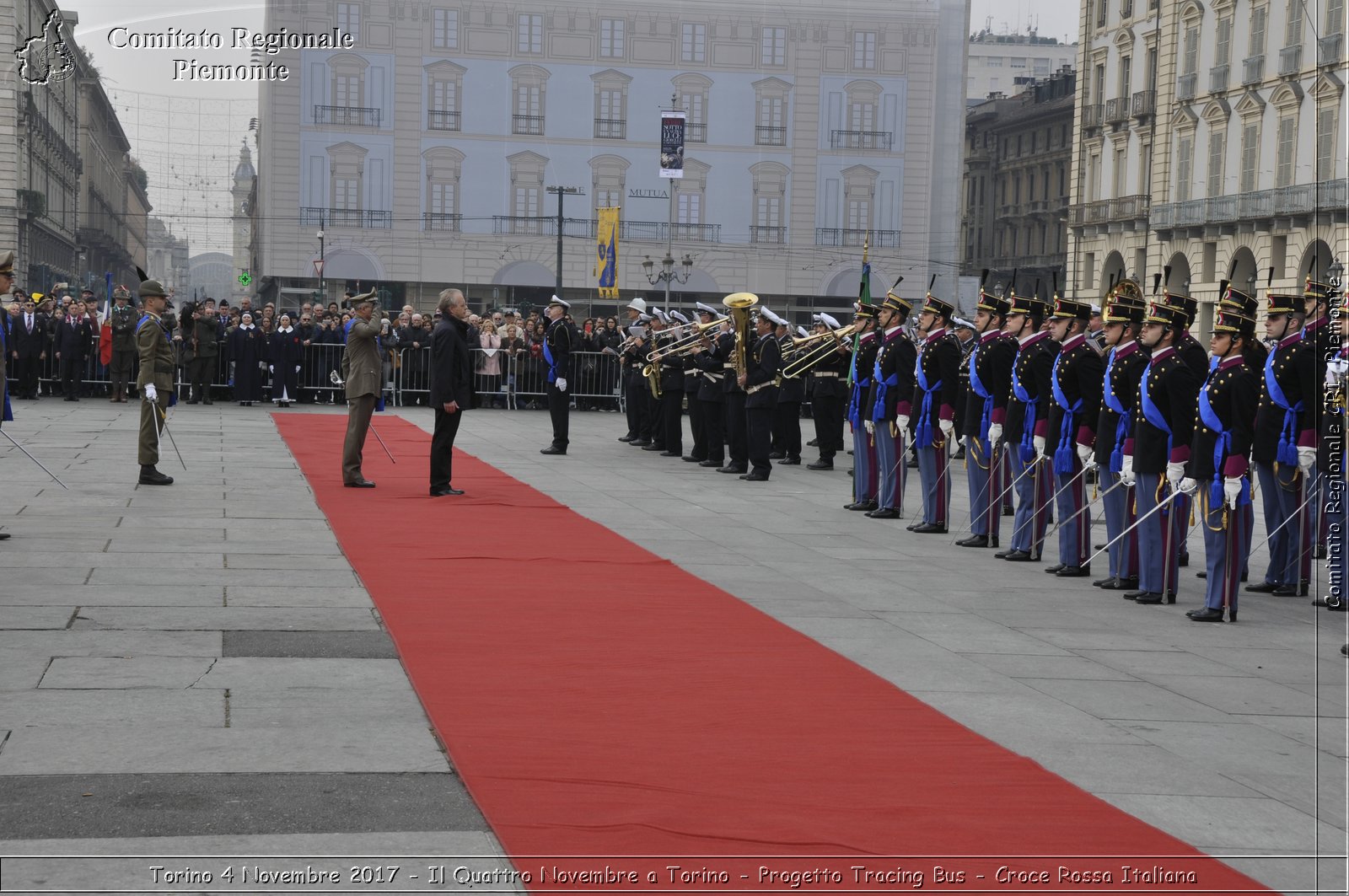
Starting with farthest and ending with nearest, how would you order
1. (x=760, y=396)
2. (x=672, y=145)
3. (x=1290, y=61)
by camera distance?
(x=1290, y=61)
(x=672, y=145)
(x=760, y=396)

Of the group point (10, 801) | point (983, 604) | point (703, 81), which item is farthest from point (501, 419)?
point (703, 81)

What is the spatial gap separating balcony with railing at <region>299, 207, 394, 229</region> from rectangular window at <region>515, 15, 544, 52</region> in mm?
7603

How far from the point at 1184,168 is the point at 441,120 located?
25920mm

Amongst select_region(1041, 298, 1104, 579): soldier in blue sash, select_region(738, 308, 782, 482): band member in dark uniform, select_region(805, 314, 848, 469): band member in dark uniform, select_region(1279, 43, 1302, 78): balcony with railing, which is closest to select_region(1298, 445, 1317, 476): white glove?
select_region(1041, 298, 1104, 579): soldier in blue sash

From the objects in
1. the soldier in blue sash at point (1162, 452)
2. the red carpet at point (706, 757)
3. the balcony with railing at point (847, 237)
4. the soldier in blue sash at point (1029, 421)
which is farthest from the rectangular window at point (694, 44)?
the red carpet at point (706, 757)

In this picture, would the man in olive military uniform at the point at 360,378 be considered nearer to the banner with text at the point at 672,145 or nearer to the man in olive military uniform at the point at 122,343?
the man in olive military uniform at the point at 122,343

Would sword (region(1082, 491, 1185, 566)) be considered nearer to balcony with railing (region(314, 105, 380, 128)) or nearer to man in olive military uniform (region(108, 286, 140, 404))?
man in olive military uniform (region(108, 286, 140, 404))

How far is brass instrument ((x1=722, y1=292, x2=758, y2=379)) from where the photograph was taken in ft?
58.4

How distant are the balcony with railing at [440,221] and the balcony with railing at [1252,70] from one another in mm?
26689

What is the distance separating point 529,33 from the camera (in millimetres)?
57938

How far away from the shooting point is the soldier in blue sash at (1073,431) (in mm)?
11242

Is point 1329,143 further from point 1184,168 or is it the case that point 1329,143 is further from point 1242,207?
point 1184,168

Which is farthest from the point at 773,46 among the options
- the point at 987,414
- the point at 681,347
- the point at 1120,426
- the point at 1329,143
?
the point at 1120,426

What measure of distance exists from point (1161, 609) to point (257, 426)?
1637 centimetres
